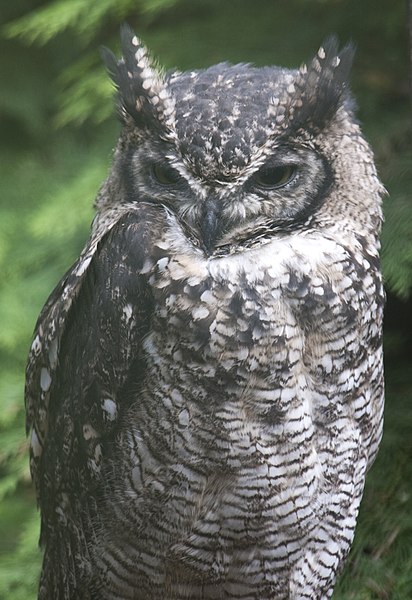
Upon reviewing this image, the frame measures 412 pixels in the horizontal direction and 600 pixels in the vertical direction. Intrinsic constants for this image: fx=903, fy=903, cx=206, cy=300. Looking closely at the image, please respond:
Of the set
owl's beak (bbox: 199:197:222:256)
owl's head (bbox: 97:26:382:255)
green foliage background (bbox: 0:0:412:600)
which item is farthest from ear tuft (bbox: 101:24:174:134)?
green foliage background (bbox: 0:0:412:600)

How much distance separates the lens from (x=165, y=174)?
2145 mm

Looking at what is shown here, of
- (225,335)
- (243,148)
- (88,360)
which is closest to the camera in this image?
(243,148)

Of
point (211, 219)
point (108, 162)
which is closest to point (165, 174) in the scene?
point (211, 219)

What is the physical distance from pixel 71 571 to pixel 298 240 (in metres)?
1.11

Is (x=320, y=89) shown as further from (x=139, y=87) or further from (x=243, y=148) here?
(x=139, y=87)

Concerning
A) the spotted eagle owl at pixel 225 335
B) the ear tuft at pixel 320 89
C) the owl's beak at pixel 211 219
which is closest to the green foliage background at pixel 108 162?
the spotted eagle owl at pixel 225 335

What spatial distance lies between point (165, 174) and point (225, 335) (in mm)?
408

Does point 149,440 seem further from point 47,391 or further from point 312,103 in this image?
point 312,103

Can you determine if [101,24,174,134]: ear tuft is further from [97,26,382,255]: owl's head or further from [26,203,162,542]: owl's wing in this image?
[26,203,162,542]: owl's wing

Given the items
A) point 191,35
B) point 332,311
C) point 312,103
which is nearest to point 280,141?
point 312,103

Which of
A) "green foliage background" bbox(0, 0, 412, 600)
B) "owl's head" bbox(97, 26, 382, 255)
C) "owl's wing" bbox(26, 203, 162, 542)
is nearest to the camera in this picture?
"owl's head" bbox(97, 26, 382, 255)

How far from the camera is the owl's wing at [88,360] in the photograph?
7.20 ft

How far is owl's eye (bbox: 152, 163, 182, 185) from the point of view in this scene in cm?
211

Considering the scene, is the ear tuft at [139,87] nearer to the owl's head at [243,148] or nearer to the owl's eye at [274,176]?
Result: the owl's head at [243,148]
